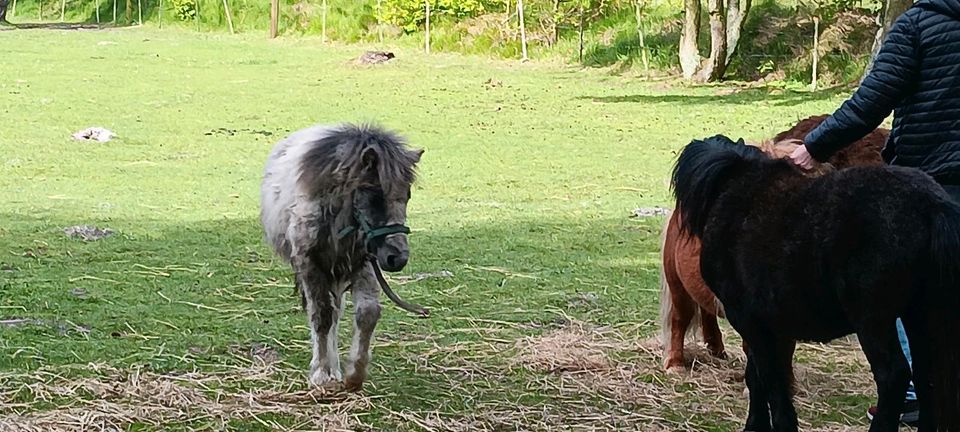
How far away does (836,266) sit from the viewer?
3422mm

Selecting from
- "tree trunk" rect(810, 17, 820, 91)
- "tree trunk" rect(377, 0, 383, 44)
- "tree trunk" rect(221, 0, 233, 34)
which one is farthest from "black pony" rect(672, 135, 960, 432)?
"tree trunk" rect(221, 0, 233, 34)

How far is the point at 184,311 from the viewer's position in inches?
242

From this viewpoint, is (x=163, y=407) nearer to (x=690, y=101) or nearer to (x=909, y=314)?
(x=909, y=314)

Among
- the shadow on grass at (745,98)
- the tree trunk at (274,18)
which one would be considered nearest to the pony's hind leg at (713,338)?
the shadow on grass at (745,98)

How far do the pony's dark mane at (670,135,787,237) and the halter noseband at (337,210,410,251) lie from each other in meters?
1.06

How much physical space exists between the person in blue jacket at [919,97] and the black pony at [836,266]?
0.33 m

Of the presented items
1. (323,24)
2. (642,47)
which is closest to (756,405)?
(642,47)

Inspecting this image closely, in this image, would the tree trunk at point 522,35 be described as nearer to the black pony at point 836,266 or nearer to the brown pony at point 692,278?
the brown pony at point 692,278

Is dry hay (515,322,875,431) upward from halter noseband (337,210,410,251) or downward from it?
downward

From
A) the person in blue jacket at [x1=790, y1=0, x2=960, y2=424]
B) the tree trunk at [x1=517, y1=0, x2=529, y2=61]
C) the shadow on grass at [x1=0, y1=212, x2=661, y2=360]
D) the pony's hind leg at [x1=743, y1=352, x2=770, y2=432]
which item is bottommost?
the shadow on grass at [x1=0, y1=212, x2=661, y2=360]

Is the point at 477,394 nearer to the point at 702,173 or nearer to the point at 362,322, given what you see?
the point at 362,322

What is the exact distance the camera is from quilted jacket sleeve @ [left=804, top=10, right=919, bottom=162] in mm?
3828

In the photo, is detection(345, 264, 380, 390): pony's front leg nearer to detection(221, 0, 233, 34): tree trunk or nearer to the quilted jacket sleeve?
the quilted jacket sleeve

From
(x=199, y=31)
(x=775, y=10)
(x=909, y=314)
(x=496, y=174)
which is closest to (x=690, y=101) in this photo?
(x=775, y=10)
